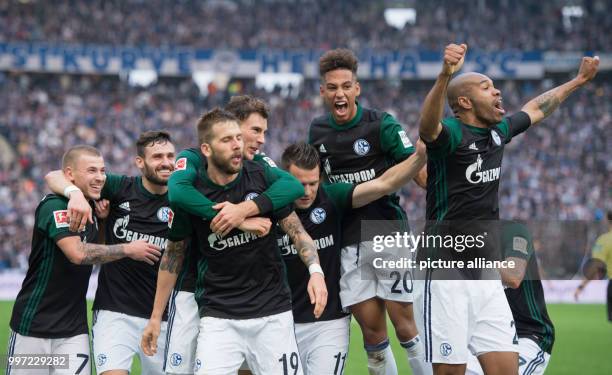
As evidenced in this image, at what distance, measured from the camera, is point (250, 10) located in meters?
41.0

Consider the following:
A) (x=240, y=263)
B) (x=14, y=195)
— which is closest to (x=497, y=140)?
(x=240, y=263)

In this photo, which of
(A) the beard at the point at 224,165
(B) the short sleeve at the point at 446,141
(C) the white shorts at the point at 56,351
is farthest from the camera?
(C) the white shorts at the point at 56,351

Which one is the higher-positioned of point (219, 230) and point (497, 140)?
point (497, 140)

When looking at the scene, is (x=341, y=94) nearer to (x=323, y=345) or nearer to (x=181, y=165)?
(x=181, y=165)

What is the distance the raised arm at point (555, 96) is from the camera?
680 centimetres

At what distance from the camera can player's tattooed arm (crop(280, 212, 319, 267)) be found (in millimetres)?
5805

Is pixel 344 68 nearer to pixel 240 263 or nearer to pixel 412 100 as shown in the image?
pixel 240 263

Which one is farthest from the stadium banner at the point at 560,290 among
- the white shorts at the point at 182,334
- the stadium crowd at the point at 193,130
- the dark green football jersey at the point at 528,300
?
the white shorts at the point at 182,334

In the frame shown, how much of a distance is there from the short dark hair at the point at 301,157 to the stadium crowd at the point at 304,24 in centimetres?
3230

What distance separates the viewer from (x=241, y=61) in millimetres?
37375

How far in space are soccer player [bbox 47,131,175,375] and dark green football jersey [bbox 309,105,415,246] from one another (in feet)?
4.59

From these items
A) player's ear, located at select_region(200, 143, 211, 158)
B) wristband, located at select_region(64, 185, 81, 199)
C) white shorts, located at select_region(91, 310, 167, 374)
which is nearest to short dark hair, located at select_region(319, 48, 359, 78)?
player's ear, located at select_region(200, 143, 211, 158)

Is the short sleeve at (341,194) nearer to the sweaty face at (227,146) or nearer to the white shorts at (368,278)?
the white shorts at (368,278)

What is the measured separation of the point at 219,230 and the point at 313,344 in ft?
5.75
